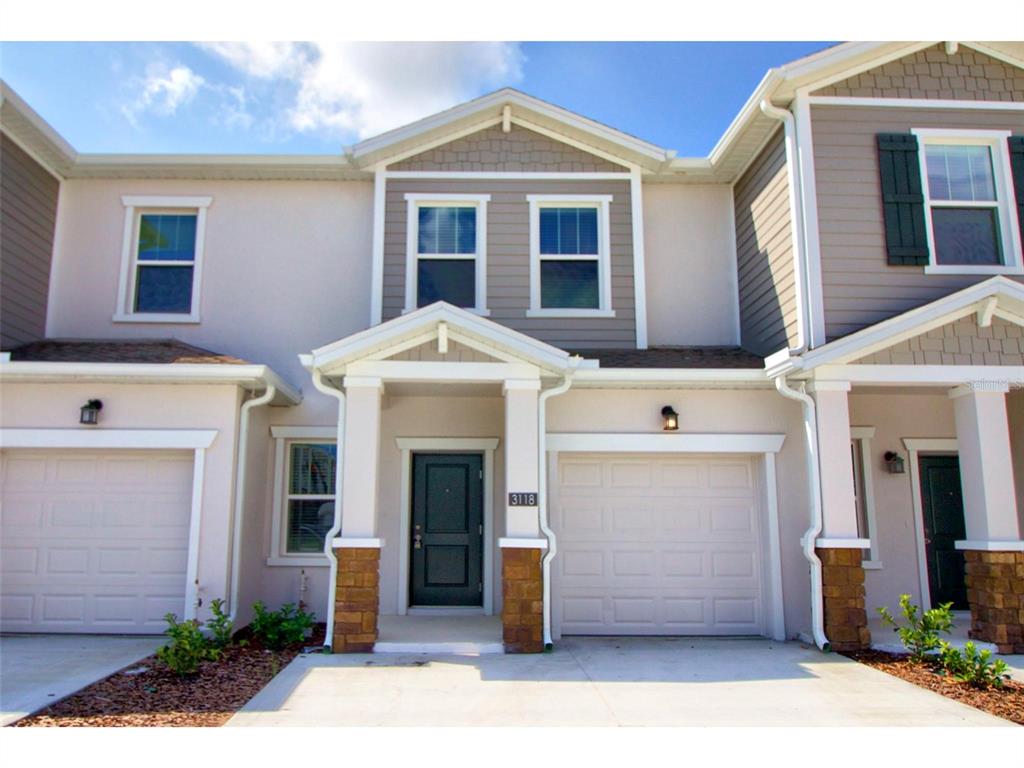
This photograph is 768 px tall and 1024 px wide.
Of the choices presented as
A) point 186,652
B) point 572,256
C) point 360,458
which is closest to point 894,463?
point 572,256

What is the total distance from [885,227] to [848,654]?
14.9ft

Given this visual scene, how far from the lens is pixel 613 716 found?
17.7 ft

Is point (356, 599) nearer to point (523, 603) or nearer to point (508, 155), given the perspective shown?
point (523, 603)

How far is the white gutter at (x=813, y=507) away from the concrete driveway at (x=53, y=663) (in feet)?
21.4

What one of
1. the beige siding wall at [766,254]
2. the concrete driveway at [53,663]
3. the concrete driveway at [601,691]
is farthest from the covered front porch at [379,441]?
the beige siding wall at [766,254]

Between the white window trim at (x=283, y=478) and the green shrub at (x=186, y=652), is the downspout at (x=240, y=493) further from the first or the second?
the green shrub at (x=186, y=652)

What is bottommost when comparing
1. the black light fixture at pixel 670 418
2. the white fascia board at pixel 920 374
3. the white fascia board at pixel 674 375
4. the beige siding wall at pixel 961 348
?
the black light fixture at pixel 670 418

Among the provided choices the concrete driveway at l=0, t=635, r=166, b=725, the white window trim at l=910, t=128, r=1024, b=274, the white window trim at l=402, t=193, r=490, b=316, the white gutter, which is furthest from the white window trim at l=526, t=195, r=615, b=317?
the concrete driveway at l=0, t=635, r=166, b=725

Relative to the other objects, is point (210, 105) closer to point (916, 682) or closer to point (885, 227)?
point (885, 227)

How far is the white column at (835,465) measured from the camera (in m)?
7.70

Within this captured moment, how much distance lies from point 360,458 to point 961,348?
619 cm

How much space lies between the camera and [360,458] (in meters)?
7.53

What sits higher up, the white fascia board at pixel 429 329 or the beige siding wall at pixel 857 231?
the beige siding wall at pixel 857 231
